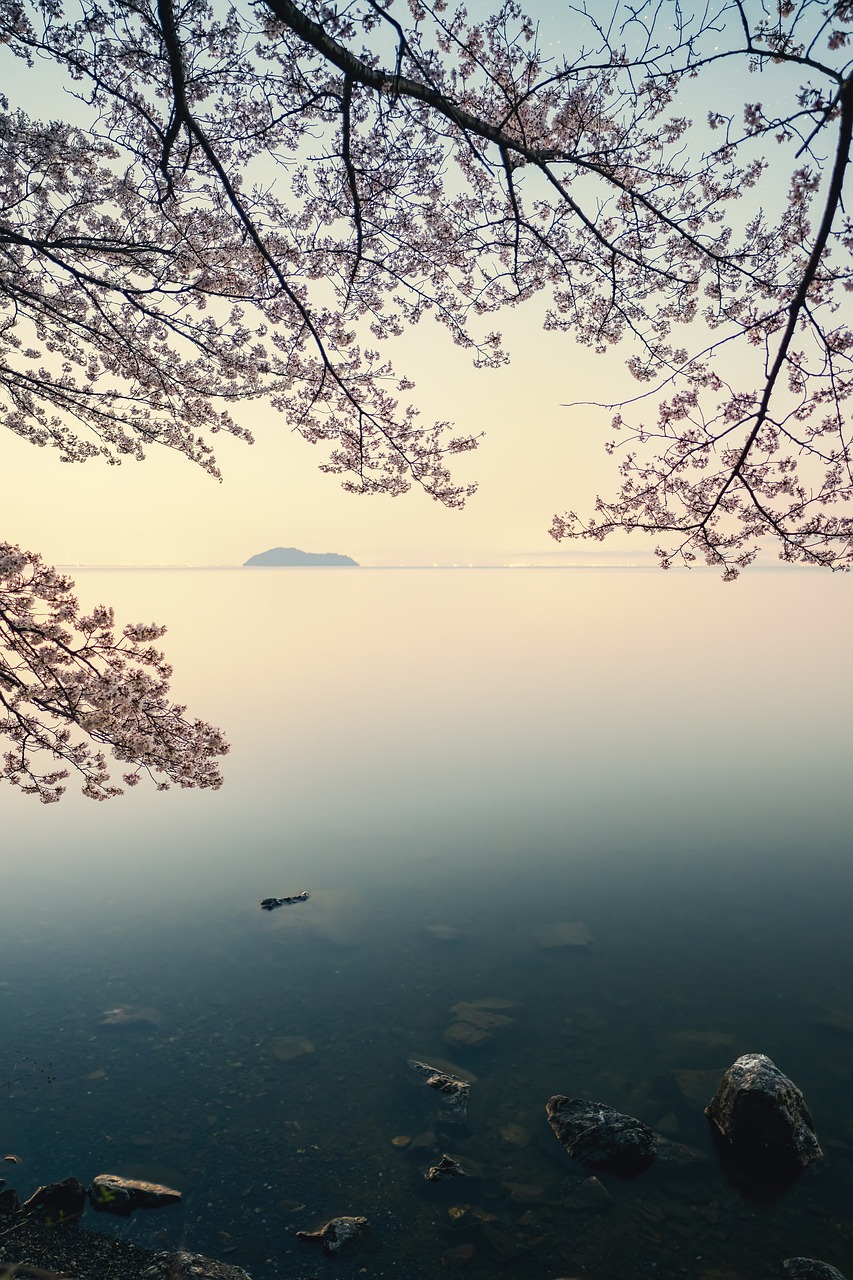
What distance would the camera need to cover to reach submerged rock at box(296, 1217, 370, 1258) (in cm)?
782

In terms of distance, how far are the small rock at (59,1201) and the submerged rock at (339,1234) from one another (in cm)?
292

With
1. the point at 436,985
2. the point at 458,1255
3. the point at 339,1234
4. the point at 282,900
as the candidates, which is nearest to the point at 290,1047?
the point at 436,985

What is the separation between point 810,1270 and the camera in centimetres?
732

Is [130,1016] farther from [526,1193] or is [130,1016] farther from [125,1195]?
[526,1193]

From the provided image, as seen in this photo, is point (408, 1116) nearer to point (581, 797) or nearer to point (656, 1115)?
point (656, 1115)

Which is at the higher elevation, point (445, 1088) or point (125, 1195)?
point (445, 1088)

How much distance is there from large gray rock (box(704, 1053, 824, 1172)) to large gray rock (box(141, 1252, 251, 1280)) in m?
6.70

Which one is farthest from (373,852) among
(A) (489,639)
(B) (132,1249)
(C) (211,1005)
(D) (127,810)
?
(A) (489,639)

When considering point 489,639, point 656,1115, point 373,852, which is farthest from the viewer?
point 489,639

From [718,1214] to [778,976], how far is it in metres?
6.58

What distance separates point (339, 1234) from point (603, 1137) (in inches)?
150

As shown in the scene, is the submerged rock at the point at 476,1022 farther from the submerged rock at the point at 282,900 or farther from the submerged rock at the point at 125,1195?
the submerged rock at the point at 282,900

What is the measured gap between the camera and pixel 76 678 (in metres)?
8.31

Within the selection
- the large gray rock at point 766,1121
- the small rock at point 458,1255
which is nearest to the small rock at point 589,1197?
the small rock at point 458,1255
